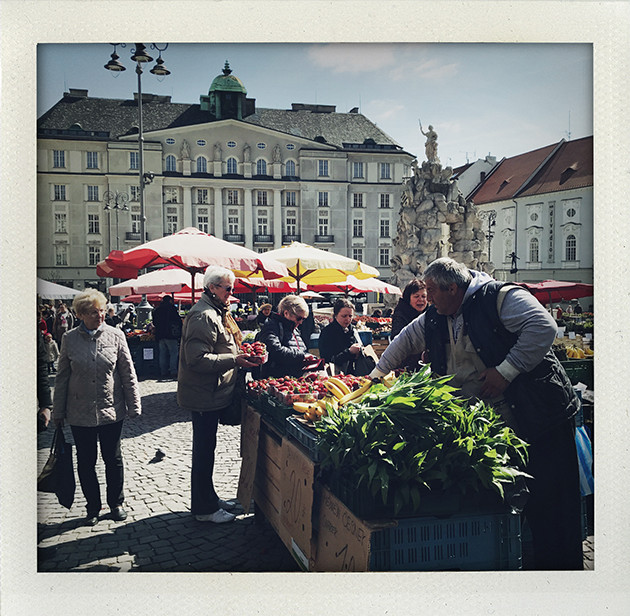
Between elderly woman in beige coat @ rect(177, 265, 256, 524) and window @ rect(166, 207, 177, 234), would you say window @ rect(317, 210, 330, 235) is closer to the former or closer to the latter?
window @ rect(166, 207, 177, 234)

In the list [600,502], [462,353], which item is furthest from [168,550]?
[600,502]

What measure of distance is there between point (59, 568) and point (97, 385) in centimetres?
129

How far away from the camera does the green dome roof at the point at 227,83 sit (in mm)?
4941

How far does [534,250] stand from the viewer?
8258 mm

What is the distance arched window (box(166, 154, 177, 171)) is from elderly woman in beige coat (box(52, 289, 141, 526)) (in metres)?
16.5

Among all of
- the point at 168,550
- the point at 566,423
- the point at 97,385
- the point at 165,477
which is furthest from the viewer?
the point at 165,477

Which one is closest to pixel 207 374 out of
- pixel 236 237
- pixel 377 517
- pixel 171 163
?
pixel 377 517

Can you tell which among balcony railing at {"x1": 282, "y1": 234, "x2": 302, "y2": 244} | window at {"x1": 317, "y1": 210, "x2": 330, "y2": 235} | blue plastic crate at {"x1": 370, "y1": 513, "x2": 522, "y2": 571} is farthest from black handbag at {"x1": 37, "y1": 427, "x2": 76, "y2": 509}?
window at {"x1": 317, "y1": 210, "x2": 330, "y2": 235}

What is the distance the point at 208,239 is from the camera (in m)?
7.55

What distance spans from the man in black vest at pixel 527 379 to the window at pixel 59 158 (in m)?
3.05

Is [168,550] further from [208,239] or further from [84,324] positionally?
[208,239]

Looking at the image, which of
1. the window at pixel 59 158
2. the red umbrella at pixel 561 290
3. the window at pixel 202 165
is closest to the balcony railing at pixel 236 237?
the window at pixel 202 165

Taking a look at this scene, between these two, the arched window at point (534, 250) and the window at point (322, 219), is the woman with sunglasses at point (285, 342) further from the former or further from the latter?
the window at point (322, 219)

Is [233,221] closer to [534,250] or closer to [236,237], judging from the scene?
[236,237]
